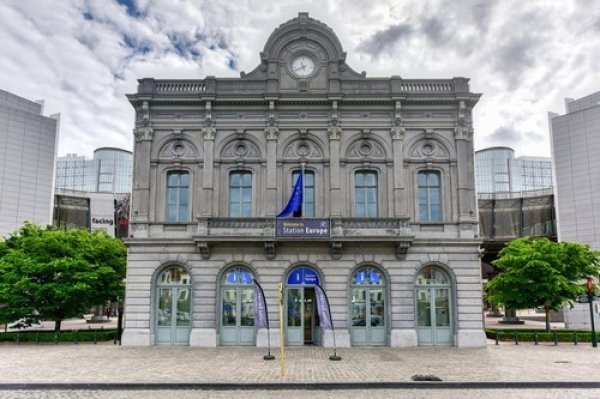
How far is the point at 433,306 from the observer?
954 inches

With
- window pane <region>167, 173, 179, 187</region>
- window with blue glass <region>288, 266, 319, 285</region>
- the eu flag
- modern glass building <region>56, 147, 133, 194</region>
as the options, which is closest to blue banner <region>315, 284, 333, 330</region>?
window with blue glass <region>288, 266, 319, 285</region>

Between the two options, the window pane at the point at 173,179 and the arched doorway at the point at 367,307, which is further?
the window pane at the point at 173,179

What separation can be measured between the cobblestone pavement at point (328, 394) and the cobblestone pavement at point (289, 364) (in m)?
0.87

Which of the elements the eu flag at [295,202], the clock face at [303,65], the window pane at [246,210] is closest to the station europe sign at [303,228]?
the eu flag at [295,202]

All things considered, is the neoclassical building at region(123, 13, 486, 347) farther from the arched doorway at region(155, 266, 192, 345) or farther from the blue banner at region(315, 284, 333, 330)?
the blue banner at region(315, 284, 333, 330)

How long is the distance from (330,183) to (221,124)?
6404 mm

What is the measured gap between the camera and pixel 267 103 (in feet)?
84.6

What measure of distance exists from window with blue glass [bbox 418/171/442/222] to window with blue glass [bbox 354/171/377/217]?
2.34 m

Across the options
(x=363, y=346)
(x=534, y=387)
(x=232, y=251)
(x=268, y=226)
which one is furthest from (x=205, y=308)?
(x=534, y=387)

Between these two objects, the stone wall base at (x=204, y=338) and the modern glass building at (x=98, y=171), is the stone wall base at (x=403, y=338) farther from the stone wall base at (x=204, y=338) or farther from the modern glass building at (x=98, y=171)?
the modern glass building at (x=98, y=171)

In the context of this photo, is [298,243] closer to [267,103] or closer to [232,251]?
[232,251]

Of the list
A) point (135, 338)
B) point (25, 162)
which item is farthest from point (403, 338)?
point (25, 162)

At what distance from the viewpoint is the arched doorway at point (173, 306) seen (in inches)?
949

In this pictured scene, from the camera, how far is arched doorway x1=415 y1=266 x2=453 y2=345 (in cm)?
2397
